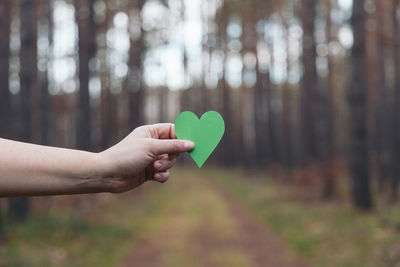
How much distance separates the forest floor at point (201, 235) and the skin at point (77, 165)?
4.59m

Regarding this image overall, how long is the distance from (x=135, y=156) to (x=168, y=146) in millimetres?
177

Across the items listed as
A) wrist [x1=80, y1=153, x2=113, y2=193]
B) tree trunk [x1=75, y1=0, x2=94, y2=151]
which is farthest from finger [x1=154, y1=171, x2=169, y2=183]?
tree trunk [x1=75, y1=0, x2=94, y2=151]

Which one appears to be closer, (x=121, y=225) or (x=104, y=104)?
(x=121, y=225)

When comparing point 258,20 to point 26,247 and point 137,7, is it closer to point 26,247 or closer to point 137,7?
point 137,7

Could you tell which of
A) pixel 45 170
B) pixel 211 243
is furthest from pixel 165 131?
pixel 211 243

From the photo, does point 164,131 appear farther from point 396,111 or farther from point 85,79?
point 396,111

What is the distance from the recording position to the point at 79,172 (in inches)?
73.1

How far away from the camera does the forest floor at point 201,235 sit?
22.0 ft

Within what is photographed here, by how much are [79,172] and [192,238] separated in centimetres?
729

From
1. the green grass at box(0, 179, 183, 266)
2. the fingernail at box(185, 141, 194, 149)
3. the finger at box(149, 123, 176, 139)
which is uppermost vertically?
the finger at box(149, 123, 176, 139)

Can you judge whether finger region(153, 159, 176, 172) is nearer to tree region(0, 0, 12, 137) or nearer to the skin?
the skin

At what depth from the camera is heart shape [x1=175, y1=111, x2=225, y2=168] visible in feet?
7.10

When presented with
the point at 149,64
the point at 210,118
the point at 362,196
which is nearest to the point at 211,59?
the point at 149,64

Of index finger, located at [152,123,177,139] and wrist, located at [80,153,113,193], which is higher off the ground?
index finger, located at [152,123,177,139]
